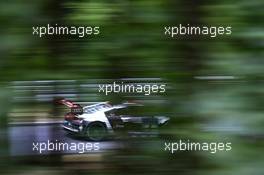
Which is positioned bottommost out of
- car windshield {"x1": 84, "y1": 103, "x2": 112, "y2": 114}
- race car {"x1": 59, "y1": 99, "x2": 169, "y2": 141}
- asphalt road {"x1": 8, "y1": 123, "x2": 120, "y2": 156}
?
asphalt road {"x1": 8, "y1": 123, "x2": 120, "y2": 156}

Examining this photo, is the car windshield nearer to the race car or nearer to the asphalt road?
the race car

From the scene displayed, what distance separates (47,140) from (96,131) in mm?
193

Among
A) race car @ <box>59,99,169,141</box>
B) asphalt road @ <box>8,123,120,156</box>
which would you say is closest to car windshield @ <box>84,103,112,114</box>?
race car @ <box>59,99,169,141</box>

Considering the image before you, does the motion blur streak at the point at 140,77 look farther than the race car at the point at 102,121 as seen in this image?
No

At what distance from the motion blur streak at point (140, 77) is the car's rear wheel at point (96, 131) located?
1.8 inches

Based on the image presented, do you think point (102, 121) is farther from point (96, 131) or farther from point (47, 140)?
point (47, 140)

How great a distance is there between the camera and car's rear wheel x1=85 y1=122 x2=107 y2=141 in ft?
8.18

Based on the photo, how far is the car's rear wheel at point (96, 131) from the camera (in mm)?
2494

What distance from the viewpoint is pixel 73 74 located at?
7.91 ft

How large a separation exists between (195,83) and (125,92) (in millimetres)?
269

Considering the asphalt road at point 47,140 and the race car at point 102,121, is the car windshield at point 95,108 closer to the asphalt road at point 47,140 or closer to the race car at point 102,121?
the race car at point 102,121

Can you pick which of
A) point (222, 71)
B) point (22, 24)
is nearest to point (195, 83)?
point (222, 71)

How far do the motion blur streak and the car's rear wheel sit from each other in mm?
46

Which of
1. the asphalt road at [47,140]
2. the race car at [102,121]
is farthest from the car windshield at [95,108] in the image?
the asphalt road at [47,140]
